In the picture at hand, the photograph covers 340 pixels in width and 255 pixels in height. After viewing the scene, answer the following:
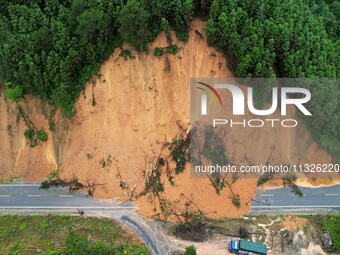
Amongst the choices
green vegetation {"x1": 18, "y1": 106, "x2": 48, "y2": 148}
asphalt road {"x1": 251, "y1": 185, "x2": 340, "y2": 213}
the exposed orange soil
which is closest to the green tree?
the exposed orange soil

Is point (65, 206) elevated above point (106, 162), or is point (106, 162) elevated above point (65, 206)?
point (106, 162)

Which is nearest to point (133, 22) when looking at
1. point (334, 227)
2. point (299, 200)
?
point (299, 200)

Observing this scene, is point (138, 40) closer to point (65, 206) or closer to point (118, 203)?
point (118, 203)

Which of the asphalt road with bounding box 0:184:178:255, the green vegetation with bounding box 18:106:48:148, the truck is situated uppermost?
the green vegetation with bounding box 18:106:48:148

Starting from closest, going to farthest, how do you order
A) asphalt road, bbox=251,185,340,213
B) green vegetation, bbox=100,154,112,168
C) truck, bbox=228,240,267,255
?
1. truck, bbox=228,240,267,255
2. asphalt road, bbox=251,185,340,213
3. green vegetation, bbox=100,154,112,168

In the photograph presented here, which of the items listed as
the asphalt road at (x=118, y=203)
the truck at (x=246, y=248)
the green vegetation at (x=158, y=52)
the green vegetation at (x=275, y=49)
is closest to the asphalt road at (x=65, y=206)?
the asphalt road at (x=118, y=203)

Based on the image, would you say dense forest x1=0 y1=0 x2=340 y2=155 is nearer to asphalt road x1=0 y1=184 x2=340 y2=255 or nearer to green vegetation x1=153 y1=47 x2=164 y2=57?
green vegetation x1=153 y1=47 x2=164 y2=57

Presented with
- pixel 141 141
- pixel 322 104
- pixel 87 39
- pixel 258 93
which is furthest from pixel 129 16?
pixel 322 104
